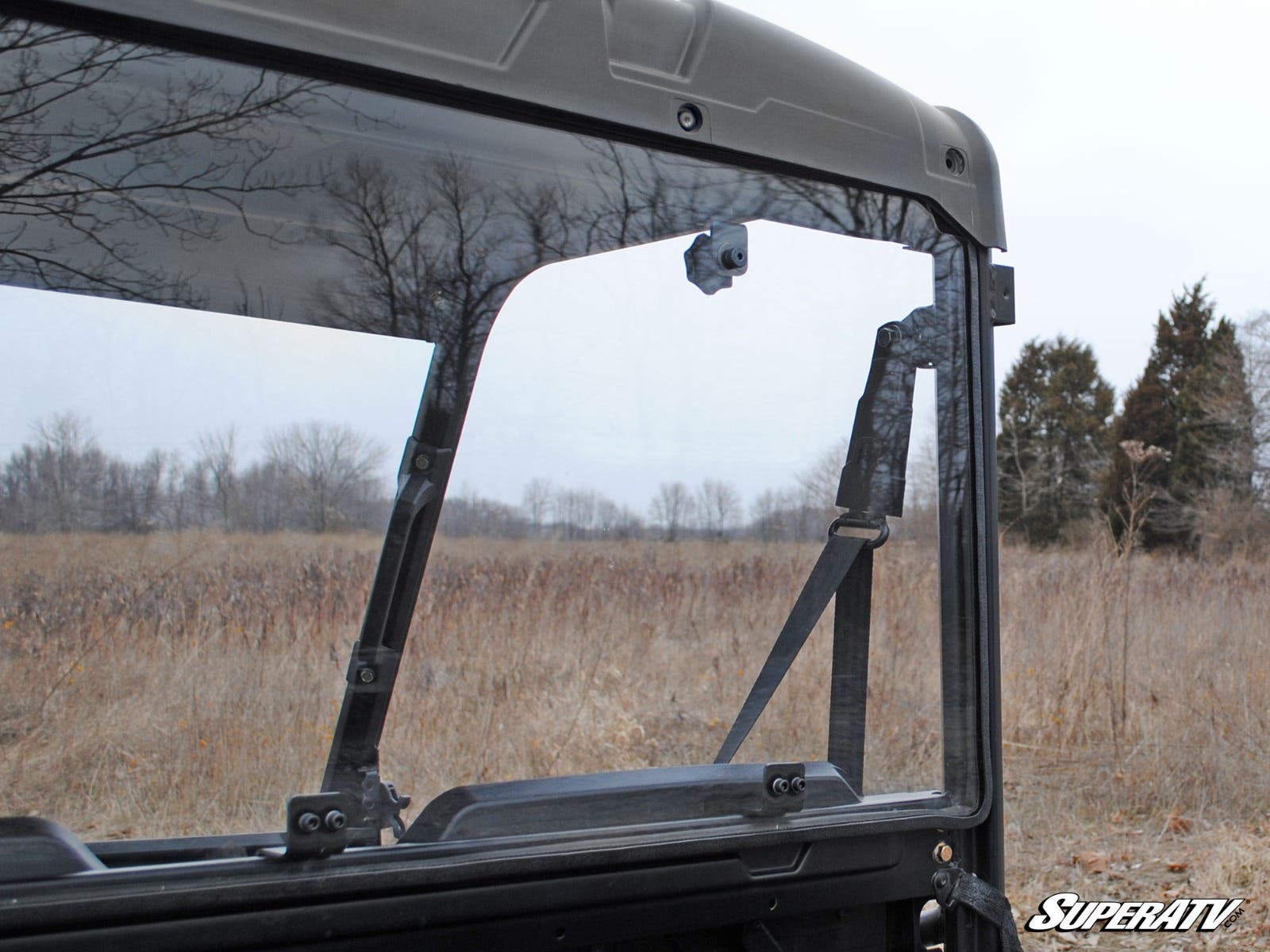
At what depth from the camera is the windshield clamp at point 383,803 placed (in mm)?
1230

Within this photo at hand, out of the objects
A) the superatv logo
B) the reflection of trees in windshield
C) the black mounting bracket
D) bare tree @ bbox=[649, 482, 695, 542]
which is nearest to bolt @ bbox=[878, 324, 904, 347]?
bare tree @ bbox=[649, 482, 695, 542]

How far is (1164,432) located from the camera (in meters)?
23.3

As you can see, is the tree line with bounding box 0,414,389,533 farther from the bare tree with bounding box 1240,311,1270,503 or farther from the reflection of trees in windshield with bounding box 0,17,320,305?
the bare tree with bounding box 1240,311,1270,503

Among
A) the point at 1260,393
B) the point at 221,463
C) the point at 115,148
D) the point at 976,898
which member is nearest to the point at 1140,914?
the point at 976,898

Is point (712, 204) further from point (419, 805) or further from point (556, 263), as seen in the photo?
point (419, 805)

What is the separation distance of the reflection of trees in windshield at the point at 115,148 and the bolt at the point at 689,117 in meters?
0.44

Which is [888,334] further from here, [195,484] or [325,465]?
[195,484]

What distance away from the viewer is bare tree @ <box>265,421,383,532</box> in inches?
49.0

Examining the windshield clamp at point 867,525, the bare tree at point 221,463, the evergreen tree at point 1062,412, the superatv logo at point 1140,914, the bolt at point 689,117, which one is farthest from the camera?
the evergreen tree at point 1062,412

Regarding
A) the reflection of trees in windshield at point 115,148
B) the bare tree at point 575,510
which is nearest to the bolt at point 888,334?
the bare tree at point 575,510

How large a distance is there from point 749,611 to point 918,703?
305mm

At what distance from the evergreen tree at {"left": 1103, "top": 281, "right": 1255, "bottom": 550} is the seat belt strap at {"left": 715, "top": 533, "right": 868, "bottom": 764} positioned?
18.6m

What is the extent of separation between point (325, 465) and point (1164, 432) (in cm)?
2489

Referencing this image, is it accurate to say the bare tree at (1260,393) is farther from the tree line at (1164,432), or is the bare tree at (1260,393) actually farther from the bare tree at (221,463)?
the bare tree at (221,463)
